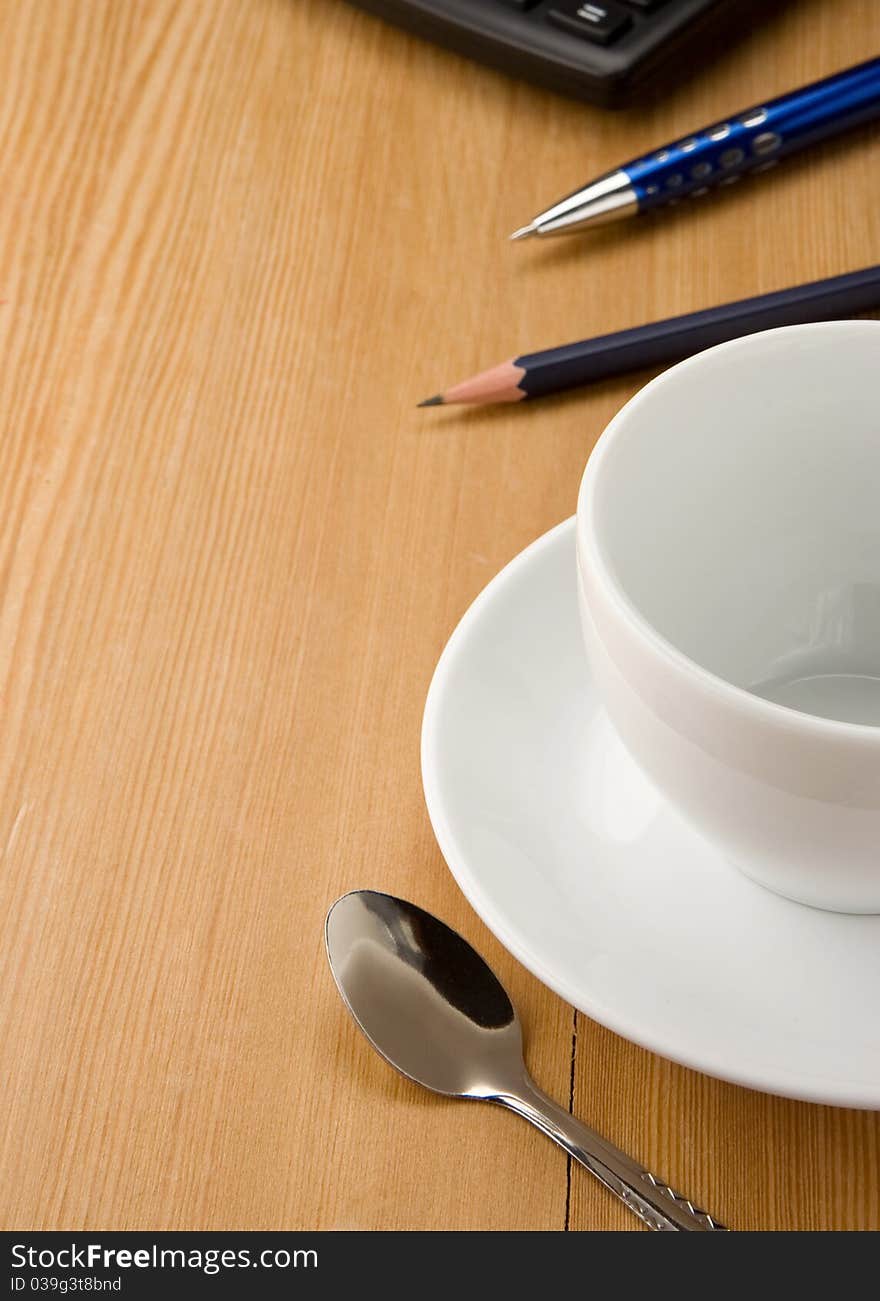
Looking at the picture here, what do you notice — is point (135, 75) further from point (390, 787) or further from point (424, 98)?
point (390, 787)

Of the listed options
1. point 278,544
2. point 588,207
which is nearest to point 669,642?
point 278,544

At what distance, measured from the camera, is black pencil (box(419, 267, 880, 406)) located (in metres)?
0.53

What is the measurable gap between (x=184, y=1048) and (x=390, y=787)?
111 millimetres

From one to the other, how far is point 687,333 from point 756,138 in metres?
0.13

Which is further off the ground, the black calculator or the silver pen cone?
the black calculator

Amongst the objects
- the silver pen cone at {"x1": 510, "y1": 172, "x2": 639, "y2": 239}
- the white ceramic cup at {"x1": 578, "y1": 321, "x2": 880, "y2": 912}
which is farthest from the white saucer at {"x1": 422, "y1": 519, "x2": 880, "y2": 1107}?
the silver pen cone at {"x1": 510, "y1": 172, "x2": 639, "y2": 239}

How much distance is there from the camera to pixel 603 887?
1.23 feet

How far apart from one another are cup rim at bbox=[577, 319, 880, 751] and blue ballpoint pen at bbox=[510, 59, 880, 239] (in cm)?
24

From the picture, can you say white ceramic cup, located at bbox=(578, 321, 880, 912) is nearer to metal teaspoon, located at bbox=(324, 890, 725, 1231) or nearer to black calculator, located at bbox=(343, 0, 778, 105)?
metal teaspoon, located at bbox=(324, 890, 725, 1231)

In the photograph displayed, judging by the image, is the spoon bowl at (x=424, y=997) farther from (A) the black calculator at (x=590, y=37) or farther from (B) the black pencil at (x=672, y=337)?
(A) the black calculator at (x=590, y=37)

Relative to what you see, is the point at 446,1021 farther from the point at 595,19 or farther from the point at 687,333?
the point at 595,19

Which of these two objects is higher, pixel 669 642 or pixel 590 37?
pixel 590 37

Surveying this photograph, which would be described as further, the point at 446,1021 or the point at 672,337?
the point at 672,337
